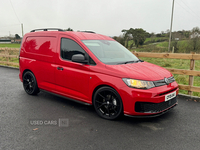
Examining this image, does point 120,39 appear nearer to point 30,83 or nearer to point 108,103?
point 30,83

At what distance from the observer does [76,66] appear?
14.5 feet

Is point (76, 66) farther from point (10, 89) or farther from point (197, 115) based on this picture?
point (10, 89)

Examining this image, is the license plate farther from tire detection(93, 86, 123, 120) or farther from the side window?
the side window

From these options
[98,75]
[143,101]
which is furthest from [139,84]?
[98,75]

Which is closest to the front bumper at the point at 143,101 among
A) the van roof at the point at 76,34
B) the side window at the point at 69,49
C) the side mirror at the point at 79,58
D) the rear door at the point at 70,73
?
the rear door at the point at 70,73

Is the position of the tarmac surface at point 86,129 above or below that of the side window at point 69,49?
below

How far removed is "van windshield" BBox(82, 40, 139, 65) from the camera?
432cm

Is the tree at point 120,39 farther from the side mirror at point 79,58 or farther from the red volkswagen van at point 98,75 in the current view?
the side mirror at point 79,58

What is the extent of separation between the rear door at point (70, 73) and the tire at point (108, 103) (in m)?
0.34

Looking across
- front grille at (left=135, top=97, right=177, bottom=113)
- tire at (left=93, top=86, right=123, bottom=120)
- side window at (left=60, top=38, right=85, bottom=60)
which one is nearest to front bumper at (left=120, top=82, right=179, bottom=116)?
front grille at (left=135, top=97, right=177, bottom=113)

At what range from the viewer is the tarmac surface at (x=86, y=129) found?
306 centimetres

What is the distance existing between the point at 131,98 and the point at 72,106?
191 cm

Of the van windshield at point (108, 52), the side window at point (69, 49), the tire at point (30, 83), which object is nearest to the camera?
the van windshield at point (108, 52)

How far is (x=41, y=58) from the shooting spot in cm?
525
